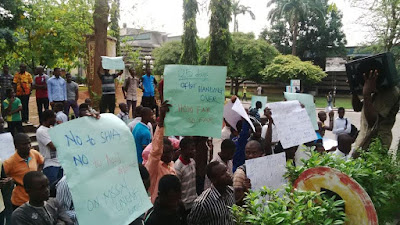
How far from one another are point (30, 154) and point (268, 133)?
10.4 ft

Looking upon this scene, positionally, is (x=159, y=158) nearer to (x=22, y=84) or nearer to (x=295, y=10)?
(x=22, y=84)

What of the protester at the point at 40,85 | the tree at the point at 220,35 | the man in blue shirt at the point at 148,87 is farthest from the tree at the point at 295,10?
the protester at the point at 40,85

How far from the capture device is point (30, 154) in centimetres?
445

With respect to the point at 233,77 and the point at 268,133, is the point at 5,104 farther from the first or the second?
the point at 233,77

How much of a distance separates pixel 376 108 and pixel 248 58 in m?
33.8

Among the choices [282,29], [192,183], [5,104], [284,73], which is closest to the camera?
[192,183]

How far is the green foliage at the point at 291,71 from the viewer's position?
35.0m

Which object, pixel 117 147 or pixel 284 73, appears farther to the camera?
pixel 284 73

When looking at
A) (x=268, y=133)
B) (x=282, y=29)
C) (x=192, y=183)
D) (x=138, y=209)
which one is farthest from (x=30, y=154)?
(x=282, y=29)

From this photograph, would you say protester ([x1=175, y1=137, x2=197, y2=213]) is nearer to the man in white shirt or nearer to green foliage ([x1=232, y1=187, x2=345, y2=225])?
green foliage ([x1=232, y1=187, x2=345, y2=225])

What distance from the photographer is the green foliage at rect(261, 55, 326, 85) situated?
35.0 meters

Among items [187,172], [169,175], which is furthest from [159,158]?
[169,175]

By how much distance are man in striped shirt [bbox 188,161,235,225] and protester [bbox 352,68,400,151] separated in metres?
1.72

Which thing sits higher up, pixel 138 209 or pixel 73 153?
pixel 73 153
